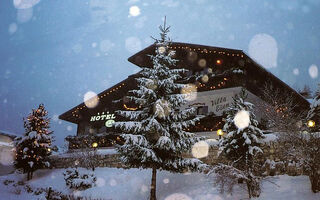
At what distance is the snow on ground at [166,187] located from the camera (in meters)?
12.3

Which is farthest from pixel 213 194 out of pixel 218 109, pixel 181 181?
pixel 218 109

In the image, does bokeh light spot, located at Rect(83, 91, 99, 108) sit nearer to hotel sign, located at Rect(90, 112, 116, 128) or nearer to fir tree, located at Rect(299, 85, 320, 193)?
hotel sign, located at Rect(90, 112, 116, 128)

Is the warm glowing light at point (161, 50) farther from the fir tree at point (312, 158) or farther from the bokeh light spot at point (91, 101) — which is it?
the bokeh light spot at point (91, 101)

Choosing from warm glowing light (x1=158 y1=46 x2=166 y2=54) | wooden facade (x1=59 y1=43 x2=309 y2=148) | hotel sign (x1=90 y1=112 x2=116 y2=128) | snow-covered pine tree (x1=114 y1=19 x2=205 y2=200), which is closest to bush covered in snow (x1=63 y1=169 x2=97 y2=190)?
wooden facade (x1=59 y1=43 x2=309 y2=148)

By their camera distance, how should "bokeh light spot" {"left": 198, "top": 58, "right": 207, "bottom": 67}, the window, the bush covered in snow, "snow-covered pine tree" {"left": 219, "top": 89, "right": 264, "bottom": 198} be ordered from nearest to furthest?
1. "snow-covered pine tree" {"left": 219, "top": 89, "right": 264, "bottom": 198}
2. the bush covered in snow
3. the window
4. "bokeh light spot" {"left": 198, "top": 58, "right": 207, "bottom": 67}

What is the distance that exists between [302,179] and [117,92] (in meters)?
22.8

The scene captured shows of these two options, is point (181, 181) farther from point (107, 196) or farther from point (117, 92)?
point (117, 92)

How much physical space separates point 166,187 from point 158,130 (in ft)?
12.3

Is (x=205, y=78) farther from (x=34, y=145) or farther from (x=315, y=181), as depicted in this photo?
(x=34, y=145)

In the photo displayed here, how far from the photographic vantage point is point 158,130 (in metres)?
14.7

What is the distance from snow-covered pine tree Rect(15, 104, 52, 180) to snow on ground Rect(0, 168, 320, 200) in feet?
6.11

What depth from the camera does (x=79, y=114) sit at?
34.2 m

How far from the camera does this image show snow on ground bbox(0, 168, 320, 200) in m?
12.3

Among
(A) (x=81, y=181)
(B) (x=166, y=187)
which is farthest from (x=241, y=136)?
(A) (x=81, y=181)
